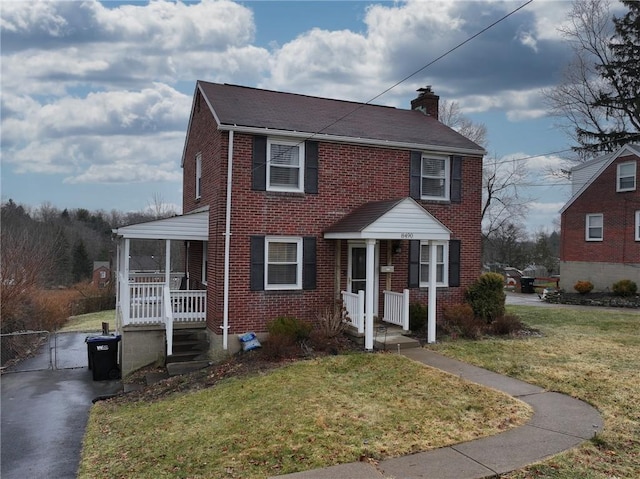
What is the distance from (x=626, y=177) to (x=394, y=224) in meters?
17.4

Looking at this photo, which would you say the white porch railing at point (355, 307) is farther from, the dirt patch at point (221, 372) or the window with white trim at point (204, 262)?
the window with white trim at point (204, 262)

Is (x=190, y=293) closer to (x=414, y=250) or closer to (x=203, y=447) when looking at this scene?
(x=414, y=250)

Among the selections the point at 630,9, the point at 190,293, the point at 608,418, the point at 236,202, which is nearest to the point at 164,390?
the point at 190,293

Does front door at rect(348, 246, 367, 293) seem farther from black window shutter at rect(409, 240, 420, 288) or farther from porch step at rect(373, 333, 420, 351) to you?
porch step at rect(373, 333, 420, 351)

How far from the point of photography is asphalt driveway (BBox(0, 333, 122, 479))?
7242mm

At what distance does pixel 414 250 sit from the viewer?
14.1 meters

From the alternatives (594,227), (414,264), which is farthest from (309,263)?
(594,227)

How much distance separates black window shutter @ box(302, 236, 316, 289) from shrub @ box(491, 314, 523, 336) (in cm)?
503

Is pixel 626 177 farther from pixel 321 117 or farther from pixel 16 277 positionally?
pixel 16 277

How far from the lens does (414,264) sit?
14133 millimetres

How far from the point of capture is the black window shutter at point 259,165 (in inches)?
491

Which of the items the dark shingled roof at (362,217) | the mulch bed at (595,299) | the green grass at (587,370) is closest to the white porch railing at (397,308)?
the green grass at (587,370)

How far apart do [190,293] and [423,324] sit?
6336 mm

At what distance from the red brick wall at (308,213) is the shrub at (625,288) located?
11273 mm
